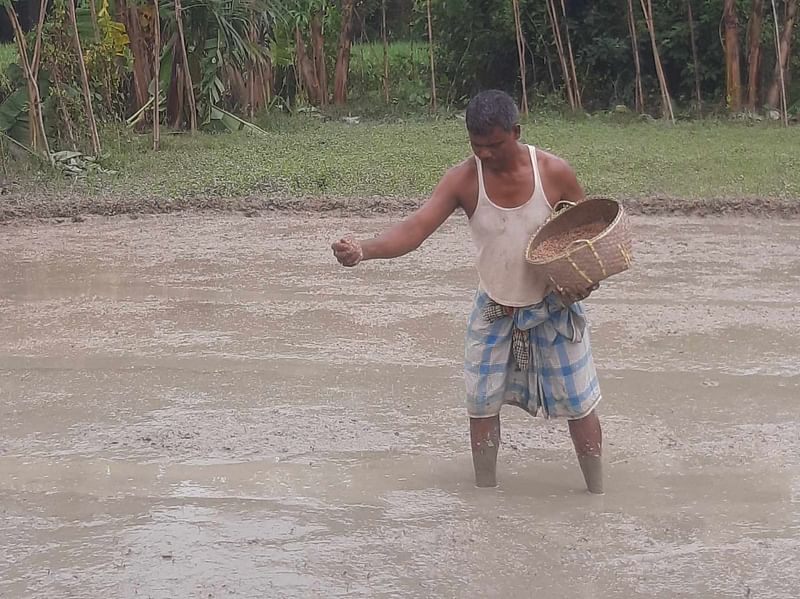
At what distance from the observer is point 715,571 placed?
131 inches

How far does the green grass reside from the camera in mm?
9812

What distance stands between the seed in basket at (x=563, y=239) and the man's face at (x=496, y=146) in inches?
10.9

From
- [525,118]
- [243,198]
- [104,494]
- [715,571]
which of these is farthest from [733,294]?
[525,118]

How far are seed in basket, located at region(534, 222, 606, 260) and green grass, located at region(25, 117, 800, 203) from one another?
573cm

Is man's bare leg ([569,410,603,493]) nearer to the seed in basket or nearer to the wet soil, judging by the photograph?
the seed in basket

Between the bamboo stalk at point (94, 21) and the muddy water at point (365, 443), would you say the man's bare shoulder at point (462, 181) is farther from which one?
the bamboo stalk at point (94, 21)

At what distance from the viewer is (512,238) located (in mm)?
3576

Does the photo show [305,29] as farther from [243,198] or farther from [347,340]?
[347,340]

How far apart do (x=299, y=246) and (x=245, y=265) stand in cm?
63

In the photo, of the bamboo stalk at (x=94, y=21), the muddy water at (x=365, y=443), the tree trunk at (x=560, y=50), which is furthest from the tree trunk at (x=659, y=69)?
→ the muddy water at (x=365, y=443)

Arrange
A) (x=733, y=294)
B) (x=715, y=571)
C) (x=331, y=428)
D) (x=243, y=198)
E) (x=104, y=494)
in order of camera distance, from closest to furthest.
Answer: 1. (x=715, y=571)
2. (x=104, y=494)
3. (x=331, y=428)
4. (x=733, y=294)
5. (x=243, y=198)

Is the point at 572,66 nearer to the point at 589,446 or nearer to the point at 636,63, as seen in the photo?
the point at 636,63

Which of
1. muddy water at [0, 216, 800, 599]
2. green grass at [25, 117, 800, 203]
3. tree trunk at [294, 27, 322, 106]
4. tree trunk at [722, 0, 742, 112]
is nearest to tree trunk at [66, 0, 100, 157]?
green grass at [25, 117, 800, 203]

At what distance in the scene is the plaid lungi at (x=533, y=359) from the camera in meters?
3.62
